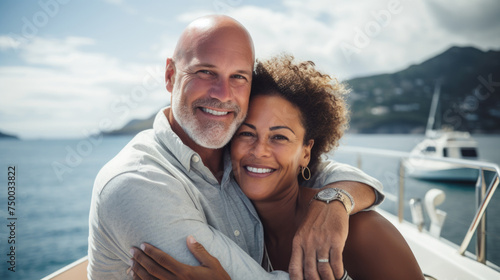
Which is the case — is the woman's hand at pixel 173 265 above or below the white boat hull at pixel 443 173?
above

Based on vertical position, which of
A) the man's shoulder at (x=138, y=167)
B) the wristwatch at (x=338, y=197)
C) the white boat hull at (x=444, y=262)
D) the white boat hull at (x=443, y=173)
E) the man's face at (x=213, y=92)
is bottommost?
the white boat hull at (x=443, y=173)

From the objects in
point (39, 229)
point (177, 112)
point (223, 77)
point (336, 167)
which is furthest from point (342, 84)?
point (39, 229)

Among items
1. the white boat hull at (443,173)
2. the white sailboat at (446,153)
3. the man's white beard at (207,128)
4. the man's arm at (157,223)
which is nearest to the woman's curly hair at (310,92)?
the man's white beard at (207,128)

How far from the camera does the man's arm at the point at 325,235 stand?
118 cm

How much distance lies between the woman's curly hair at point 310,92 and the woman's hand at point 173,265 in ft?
3.08

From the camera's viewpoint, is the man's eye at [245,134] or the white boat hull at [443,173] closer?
the man's eye at [245,134]

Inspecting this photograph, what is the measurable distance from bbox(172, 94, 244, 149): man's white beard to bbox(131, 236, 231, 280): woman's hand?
24.1 inches

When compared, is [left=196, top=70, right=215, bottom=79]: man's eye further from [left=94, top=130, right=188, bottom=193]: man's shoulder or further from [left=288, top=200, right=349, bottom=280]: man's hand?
[left=288, top=200, right=349, bottom=280]: man's hand

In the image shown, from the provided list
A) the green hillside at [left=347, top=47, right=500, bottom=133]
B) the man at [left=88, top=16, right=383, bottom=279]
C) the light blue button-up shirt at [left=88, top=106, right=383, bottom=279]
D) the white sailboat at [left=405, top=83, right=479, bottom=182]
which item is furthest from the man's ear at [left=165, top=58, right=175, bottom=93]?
the green hillside at [left=347, top=47, right=500, bottom=133]

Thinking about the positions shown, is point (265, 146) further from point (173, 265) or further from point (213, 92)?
point (173, 265)

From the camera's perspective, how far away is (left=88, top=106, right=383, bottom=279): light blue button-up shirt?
1.11m

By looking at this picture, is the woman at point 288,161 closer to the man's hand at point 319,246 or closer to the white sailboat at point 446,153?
the man's hand at point 319,246

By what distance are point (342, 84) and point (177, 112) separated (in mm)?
1075

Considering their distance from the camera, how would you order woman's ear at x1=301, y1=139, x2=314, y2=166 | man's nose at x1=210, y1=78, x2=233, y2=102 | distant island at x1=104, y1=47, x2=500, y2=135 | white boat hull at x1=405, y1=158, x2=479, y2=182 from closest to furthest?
1. man's nose at x1=210, y1=78, x2=233, y2=102
2. woman's ear at x1=301, y1=139, x2=314, y2=166
3. white boat hull at x1=405, y1=158, x2=479, y2=182
4. distant island at x1=104, y1=47, x2=500, y2=135
